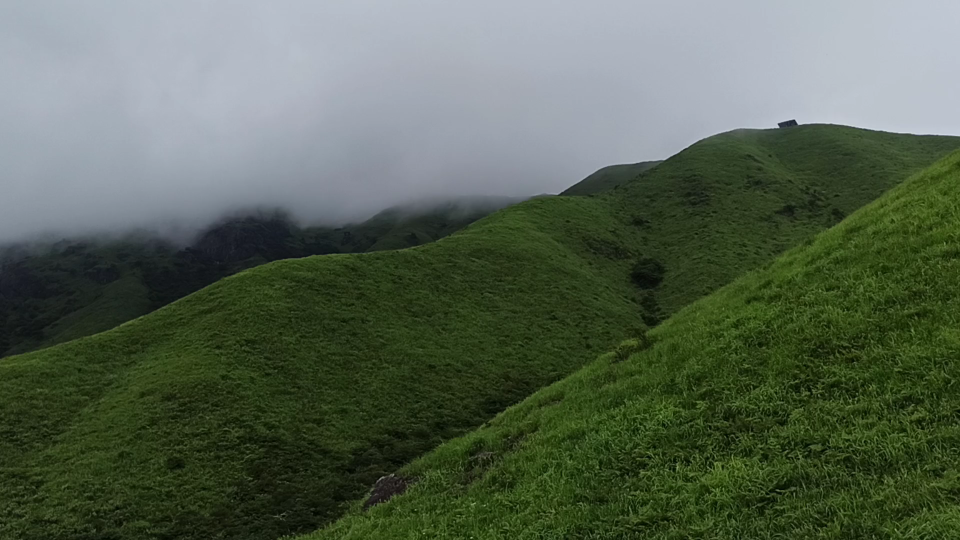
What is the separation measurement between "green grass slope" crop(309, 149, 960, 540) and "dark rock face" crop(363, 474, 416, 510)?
594 millimetres

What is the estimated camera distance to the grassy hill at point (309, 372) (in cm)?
2367

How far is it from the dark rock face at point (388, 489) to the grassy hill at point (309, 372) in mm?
5684

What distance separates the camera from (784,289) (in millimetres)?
17344

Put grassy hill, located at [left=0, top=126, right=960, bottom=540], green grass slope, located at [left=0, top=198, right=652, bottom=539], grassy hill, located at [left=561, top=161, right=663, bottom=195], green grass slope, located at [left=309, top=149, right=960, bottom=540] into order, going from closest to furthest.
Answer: green grass slope, located at [left=309, top=149, right=960, bottom=540] → green grass slope, located at [left=0, top=198, right=652, bottom=539] → grassy hill, located at [left=0, top=126, right=960, bottom=540] → grassy hill, located at [left=561, top=161, right=663, bottom=195]

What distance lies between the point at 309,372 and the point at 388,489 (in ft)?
61.5

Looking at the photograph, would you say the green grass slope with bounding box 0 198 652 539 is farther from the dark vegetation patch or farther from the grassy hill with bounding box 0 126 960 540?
the dark vegetation patch

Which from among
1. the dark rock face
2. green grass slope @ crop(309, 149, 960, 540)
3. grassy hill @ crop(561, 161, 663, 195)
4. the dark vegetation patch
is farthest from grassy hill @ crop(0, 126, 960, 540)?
grassy hill @ crop(561, 161, 663, 195)

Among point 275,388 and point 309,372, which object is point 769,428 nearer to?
point 275,388

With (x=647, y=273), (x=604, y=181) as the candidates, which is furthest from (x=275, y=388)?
(x=604, y=181)

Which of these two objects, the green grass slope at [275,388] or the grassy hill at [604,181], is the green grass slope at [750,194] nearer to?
the green grass slope at [275,388]

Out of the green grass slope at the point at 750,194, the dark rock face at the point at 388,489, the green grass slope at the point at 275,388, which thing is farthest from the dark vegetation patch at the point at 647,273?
the dark rock face at the point at 388,489

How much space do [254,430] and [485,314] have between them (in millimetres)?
23347

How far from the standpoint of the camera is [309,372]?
34562 millimetres

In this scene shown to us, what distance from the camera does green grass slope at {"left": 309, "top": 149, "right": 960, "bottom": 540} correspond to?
356 inches
